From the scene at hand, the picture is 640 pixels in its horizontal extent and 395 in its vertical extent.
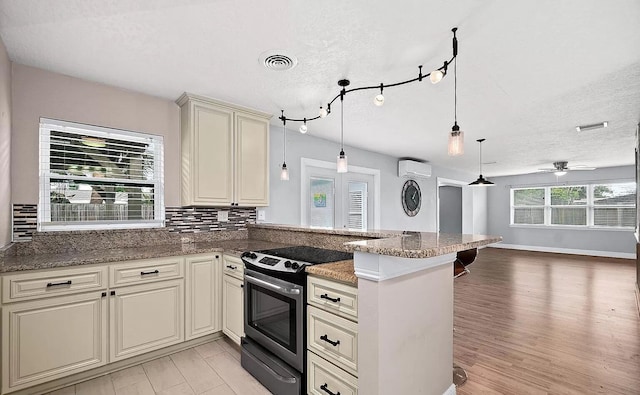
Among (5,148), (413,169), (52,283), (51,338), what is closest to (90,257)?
(52,283)

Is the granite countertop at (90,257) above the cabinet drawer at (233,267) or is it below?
above

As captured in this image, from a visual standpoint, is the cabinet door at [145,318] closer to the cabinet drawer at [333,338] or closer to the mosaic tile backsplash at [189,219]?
the mosaic tile backsplash at [189,219]

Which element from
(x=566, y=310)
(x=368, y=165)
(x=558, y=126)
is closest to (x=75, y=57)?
(x=368, y=165)

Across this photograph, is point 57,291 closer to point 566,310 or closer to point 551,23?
point 551,23

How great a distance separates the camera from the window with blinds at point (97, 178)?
8.25 feet

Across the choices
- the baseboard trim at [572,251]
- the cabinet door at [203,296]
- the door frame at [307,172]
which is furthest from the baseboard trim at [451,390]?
the baseboard trim at [572,251]

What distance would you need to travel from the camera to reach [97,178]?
2.73 meters

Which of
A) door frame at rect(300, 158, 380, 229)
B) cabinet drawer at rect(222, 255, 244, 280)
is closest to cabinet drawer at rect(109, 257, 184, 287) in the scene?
cabinet drawer at rect(222, 255, 244, 280)

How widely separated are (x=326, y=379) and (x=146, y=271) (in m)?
1.66

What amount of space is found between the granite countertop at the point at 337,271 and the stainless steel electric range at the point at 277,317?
0.33 ft

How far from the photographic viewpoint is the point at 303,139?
14.1 feet

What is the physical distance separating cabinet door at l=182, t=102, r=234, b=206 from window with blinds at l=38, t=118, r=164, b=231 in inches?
14.3

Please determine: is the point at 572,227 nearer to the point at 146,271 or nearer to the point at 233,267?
the point at 233,267

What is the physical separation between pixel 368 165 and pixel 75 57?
13.7 ft
